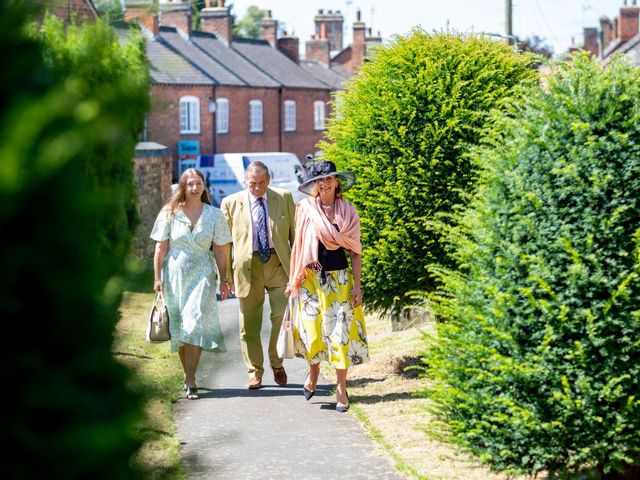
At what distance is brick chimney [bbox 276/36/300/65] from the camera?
62.0 m

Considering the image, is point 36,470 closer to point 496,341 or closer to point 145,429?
point 145,429

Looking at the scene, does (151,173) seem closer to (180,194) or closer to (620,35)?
(180,194)

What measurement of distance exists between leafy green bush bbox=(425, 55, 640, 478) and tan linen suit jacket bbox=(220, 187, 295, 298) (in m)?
4.14

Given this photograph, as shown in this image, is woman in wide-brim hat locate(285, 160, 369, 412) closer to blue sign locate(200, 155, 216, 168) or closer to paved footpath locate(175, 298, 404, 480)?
paved footpath locate(175, 298, 404, 480)

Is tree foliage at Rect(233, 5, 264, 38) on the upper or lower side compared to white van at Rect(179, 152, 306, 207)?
upper

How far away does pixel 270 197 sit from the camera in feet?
31.8

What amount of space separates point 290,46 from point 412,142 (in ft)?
176

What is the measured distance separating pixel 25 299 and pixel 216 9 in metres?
56.1

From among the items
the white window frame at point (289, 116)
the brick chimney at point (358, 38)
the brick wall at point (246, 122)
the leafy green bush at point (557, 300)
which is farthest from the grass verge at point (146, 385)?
the brick chimney at point (358, 38)

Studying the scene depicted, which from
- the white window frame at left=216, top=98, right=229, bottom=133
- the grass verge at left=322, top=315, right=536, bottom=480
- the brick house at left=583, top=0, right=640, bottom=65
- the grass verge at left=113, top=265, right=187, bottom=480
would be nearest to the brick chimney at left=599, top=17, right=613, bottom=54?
the brick house at left=583, top=0, right=640, bottom=65

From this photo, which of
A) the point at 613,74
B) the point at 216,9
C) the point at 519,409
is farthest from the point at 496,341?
the point at 216,9

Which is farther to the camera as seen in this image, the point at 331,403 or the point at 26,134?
the point at 331,403

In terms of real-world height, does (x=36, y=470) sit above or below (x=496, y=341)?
above

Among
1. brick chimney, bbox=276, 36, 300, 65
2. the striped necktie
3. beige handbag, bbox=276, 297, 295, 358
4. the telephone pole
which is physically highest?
→ brick chimney, bbox=276, 36, 300, 65
